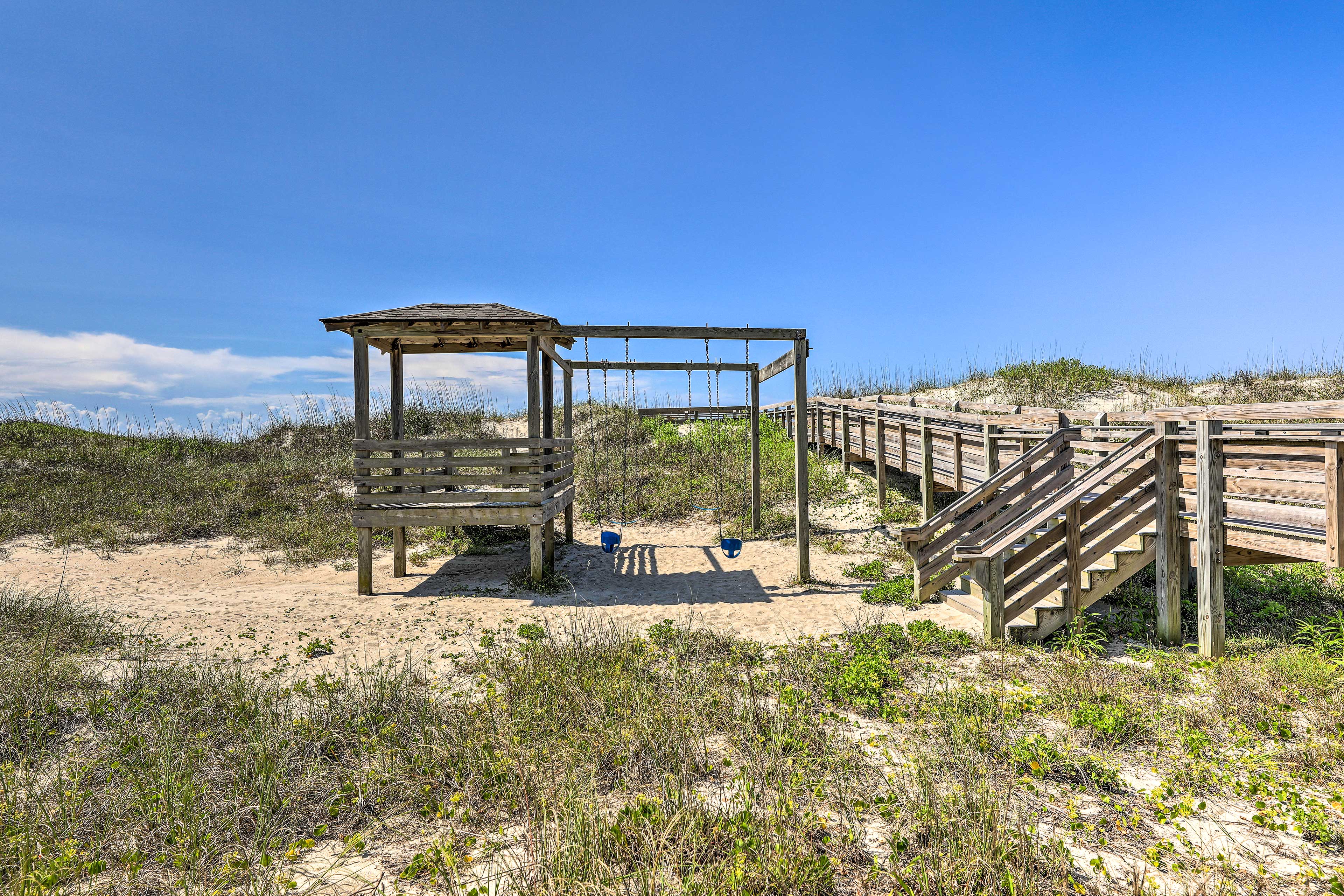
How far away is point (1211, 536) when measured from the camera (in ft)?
19.4

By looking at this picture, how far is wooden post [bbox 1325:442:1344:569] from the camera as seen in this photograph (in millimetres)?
5086

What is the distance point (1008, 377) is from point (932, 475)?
13702 mm

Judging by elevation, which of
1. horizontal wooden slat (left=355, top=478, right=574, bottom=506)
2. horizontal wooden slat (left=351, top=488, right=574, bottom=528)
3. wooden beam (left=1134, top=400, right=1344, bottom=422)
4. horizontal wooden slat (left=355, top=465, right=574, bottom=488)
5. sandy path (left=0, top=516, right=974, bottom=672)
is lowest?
sandy path (left=0, top=516, right=974, bottom=672)

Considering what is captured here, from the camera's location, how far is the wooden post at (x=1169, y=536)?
6242 millimetres

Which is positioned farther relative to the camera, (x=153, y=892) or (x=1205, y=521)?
(x=1205, y=521)

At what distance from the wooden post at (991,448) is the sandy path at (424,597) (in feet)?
8.02

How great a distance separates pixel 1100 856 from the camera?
3.05m

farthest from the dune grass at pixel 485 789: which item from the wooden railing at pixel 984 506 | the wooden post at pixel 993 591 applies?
the wooden railing at pixel 984 506

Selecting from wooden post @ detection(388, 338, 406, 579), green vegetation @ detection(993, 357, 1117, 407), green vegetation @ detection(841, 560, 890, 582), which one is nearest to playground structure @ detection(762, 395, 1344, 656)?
green vegetation @ detection(841, 560, 890, 582)

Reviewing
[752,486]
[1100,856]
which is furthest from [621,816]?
[752,486]

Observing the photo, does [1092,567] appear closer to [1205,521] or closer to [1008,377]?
[1205,521]

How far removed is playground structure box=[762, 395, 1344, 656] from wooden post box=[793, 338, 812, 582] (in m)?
1.71

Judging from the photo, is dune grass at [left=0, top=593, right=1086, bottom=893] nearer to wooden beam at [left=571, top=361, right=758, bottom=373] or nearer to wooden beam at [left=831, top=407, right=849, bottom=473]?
wooden beam at [left=571, top=361, right=758, bottom=373]

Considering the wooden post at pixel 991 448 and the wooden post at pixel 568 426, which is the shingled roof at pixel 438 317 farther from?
the wooden post at pixel 991 448
